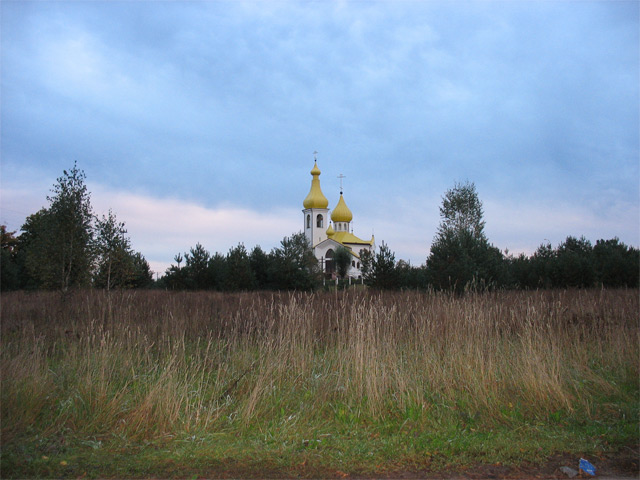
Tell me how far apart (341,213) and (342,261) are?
16.7 m

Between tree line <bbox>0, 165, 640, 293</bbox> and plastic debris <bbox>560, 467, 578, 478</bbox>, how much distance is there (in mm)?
7110

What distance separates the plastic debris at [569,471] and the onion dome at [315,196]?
73278mm

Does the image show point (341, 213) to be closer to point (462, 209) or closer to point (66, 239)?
point (462, 209)

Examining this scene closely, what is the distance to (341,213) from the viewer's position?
80.3 metres

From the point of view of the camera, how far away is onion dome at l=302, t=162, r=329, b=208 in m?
76.8

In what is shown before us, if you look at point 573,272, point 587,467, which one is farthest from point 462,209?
point 587,467

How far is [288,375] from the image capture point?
6027mm

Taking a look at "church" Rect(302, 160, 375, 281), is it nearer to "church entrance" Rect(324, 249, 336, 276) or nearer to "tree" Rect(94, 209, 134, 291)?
"church entrance" Rect(324, 249, 336, 276)

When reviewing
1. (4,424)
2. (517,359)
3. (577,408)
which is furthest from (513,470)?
(4,424)

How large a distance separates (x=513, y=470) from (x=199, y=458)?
2.60 m

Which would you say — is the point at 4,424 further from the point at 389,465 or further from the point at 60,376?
the point at 389,465

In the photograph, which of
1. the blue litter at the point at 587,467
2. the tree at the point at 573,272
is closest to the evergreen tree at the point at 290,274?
the tree at the point at 573,272

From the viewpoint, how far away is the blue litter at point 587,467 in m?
3.88

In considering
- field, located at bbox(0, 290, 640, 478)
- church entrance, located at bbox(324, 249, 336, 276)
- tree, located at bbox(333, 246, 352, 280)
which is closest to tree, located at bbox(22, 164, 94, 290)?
field, located at bbox(0, 290, 640, 478)
